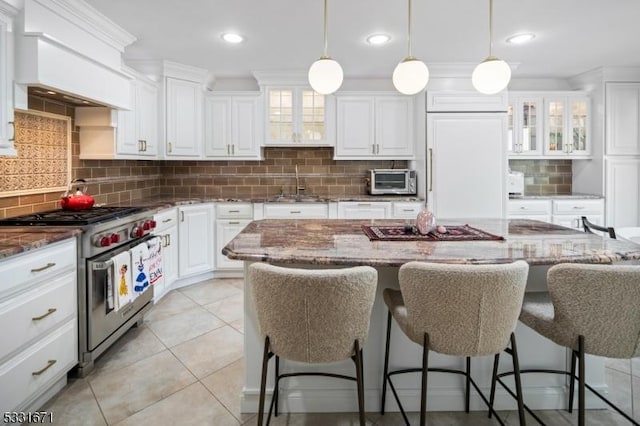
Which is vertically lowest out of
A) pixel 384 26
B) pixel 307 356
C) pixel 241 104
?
pixel 307 356

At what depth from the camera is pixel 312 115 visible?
4621 mm

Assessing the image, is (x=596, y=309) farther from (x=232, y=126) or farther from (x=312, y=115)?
(x=232, y=126)

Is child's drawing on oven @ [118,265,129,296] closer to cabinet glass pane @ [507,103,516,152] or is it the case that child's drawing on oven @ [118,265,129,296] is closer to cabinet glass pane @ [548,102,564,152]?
cabinet glass pane @ [507,103,516,152]

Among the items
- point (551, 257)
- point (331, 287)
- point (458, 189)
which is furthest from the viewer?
point (458, 189)

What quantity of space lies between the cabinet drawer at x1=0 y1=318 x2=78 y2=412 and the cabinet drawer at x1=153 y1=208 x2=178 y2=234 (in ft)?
4.50

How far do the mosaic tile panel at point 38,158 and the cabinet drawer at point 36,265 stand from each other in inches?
29.4

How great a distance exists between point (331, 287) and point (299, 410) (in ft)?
3.13

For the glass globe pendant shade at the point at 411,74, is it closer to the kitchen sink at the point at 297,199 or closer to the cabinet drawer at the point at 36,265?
the cabinet drawer at the point at 36,265

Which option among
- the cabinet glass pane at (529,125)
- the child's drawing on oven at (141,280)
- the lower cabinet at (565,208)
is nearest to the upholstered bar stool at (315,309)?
the child's drawing on oven at (141,280)

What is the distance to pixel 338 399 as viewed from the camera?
199 centimetres

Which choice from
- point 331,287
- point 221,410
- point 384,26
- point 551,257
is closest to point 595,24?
point 384,26

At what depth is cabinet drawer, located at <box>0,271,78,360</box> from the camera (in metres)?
1.76

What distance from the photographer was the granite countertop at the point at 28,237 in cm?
178

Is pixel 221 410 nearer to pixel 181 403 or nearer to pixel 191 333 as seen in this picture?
pixel 181 403
